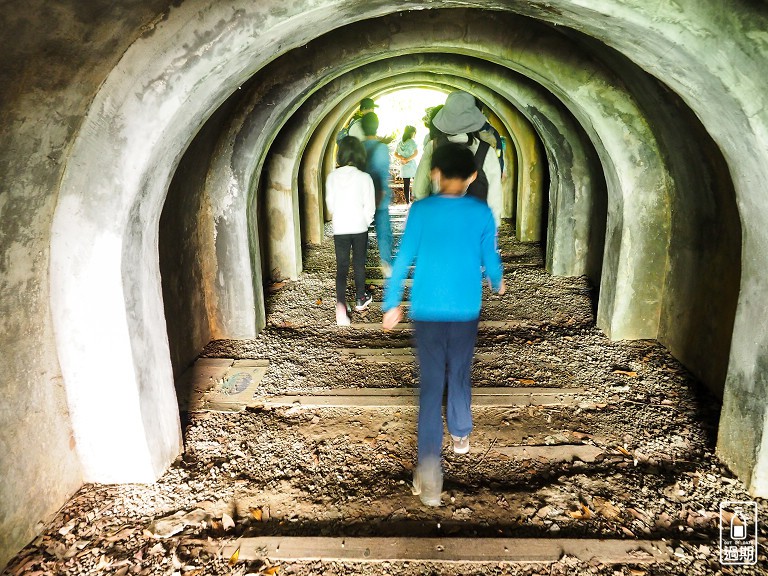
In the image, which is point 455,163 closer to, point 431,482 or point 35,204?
point 431,482

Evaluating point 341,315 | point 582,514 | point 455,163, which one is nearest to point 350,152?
point 341,315

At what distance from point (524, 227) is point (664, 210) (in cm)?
548

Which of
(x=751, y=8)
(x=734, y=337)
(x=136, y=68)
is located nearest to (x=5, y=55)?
(x=136, y=68)

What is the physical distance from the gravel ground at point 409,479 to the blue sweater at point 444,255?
47.5 inches

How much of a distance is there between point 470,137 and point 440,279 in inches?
98.6

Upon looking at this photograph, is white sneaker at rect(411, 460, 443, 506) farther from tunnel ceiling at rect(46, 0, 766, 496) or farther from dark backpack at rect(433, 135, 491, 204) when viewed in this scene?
dark backpack at rect(433, 135, 491, 204)

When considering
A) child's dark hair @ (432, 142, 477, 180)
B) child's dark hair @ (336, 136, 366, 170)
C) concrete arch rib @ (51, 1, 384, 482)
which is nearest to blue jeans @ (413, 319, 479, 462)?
child's dark hair @ (432, 142, 477, 180)

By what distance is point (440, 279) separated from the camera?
294cm

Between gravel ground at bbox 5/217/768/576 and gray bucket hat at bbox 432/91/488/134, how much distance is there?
2.24m

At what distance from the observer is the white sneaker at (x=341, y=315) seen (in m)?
6.14

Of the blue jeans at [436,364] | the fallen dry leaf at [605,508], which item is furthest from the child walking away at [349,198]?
the fallen dry leaf at [605,508]

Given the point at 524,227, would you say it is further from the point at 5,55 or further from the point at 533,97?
the point at 5,55

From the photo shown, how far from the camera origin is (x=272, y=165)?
7.91m

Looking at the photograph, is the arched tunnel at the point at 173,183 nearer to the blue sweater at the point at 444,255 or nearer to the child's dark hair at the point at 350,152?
the child's dark hair at the point at 350,152
